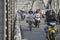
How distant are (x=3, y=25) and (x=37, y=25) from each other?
12204mm

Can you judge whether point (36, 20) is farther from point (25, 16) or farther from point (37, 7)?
point (37, 7)

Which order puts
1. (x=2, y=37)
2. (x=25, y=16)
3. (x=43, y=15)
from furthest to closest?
1. (x=43, y=15)
2. (x=25, y=16)
3. (x=2, y=37)

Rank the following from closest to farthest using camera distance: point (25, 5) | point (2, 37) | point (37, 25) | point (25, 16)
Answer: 1. point (2, 37)
2. point (37, 25)
3. point (25, 16)
4. point (25, 5)

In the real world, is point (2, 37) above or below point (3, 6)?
below

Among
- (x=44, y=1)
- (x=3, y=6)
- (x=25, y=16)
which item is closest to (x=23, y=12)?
(x=25, y=16)

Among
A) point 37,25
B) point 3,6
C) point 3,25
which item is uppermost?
point 3,6

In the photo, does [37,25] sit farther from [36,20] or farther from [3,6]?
[3,6]

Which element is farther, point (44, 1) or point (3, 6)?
point (44, 1)

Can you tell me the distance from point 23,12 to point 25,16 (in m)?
1.03

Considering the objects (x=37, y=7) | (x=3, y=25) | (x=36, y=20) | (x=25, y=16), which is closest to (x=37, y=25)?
(x=36, y=20)

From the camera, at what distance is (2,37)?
8.25ft

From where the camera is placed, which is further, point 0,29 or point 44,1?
point 44,1

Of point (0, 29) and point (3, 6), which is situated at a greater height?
point (3, 6)

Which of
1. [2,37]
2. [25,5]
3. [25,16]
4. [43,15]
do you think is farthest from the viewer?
[25,5]
